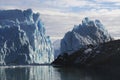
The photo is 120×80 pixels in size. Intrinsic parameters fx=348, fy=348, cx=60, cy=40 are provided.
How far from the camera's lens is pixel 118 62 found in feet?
519

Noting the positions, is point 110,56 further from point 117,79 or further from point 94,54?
point 117,79

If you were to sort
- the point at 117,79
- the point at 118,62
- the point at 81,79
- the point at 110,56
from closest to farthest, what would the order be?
the point at 117,79 → the point at 81,79 → the point at 118,62 → the point at 110,56

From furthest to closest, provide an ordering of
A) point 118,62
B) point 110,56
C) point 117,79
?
1. point 110,56
2. point 118,62
3. point 117,79

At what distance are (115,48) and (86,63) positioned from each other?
19.7 m

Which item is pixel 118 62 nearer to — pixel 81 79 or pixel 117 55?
pixel 117 55

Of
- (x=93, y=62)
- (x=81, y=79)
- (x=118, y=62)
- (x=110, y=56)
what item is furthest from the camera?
(x=93, y=62)

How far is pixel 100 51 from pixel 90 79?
11676cm

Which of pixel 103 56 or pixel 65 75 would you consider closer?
pixel 65 75

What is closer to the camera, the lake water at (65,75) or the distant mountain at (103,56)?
the lake water at (65,75)

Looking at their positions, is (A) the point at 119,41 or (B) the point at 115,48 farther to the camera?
(A) the point at 119,41

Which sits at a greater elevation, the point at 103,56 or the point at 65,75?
the point at 65,75

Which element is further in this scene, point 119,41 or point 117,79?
point 119,41

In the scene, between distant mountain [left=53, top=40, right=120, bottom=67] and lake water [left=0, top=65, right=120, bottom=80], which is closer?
lake water [left=0, top=65, right=120, bottom=80]

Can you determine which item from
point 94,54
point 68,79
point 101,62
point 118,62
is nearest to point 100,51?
point 94,54
